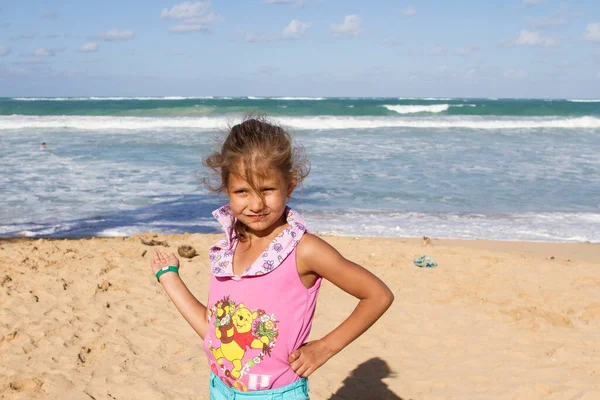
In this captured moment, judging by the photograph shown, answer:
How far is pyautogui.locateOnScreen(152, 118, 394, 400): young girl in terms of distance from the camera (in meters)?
1.82

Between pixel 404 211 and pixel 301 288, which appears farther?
pixel 404 211

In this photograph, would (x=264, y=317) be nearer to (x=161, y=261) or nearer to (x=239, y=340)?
(x=239, y=340)

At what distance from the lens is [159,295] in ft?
17.3

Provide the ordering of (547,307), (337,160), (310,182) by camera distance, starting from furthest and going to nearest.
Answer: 1. (337,160)
2. (310,182)
3. (547,307)

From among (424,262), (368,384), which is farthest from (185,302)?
(424,262)

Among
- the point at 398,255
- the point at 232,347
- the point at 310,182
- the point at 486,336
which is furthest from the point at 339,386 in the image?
the point at 310,182

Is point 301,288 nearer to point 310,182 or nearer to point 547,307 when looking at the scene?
point 547,307

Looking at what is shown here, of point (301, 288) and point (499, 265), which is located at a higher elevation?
point (301, 288)

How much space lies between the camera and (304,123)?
2817cm

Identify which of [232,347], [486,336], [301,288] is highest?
[301,288]

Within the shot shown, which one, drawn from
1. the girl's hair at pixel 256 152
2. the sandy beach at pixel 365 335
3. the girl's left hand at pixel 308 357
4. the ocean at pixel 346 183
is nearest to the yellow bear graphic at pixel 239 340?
the girl's left hand at pixel 308 357

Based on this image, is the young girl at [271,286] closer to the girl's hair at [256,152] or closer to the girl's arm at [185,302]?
the girl's hair at [256,152]

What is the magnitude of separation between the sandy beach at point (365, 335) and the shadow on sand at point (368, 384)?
0.5 inches

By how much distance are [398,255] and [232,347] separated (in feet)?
16.4
